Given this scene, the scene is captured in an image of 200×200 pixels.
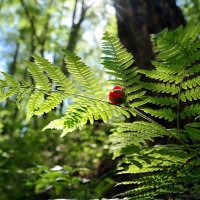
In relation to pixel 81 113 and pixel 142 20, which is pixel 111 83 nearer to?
pixel 81 113

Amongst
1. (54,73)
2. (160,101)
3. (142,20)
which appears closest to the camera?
(54,73)

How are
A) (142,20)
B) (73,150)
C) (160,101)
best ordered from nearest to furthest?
(160,101) → (142,20) → (73,150)

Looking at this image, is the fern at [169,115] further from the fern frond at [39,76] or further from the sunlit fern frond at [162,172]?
the fern frond at [39,76]

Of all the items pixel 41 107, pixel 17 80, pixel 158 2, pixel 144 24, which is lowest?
pixel 41 107

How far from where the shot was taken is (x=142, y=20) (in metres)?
3.68

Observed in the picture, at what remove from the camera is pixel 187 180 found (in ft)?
4.05

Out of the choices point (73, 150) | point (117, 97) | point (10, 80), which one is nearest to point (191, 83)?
point (117, 97)

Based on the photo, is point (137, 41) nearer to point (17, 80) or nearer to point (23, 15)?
point (17, 80)

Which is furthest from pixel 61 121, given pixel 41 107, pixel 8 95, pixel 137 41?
pixel 137 41

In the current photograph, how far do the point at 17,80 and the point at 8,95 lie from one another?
7 centimetres

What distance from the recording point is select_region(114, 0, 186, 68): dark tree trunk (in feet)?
11.6

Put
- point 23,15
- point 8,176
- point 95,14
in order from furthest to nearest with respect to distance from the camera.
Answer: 1. point 95,14
2. point 23,15
3. point 8,176

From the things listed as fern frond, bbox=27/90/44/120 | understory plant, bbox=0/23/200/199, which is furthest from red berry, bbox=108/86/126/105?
fern frond, bbox=27/90/44/120

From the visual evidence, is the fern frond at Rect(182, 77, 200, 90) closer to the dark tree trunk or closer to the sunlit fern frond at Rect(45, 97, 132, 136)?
the sunlit fern frond at Rect(45, 97, 132, 136)
